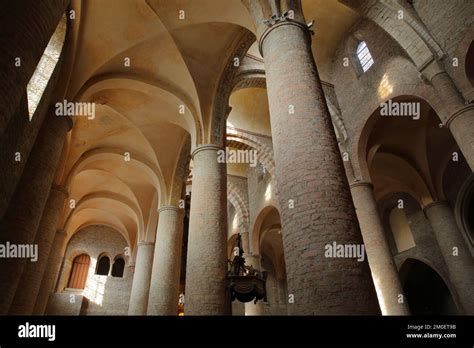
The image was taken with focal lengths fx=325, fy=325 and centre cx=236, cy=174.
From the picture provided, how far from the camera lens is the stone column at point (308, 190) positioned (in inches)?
132

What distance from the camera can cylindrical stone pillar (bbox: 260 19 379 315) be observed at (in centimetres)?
335

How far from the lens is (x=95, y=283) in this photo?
17688mm

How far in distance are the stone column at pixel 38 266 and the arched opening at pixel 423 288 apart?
14523mm

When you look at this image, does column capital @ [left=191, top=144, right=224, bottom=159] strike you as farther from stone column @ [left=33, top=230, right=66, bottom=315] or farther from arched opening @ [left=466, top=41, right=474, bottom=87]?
stone column @ [left=33, top=230, right=66, bottom=315]

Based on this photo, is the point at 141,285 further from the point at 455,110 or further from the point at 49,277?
the point at 455,110

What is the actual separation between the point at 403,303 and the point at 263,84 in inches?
300

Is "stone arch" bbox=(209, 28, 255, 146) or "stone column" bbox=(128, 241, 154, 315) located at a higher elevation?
"stone arch" bbox=(209, 28, 255, 146)

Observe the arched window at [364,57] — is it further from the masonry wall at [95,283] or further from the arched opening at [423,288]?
the masonry wall at [95,283]

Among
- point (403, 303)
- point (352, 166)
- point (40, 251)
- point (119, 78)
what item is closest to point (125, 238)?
point (40, 251)

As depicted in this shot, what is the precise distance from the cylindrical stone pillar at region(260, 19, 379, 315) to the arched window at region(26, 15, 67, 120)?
4617mm

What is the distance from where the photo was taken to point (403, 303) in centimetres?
815

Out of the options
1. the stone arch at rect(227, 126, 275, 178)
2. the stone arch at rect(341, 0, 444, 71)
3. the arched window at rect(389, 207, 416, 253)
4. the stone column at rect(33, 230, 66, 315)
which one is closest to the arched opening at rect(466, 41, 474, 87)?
the stone arch at rect(341, 0, 444, 71)

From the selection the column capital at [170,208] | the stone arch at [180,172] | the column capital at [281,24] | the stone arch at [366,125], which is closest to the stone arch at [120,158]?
the stone arch at [180,172]

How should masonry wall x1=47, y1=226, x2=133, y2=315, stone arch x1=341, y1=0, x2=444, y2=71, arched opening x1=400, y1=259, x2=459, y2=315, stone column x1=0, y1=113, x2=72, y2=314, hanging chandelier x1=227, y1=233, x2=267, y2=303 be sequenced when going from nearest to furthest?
1. stone column x1=0, y1=113, x2=72, y2=314
2. hanging chandelier x1=227, y1=233, x2=267, y2=303
3. stone arch x1=341, y1=0, x2=444, y2=71
4. arched opening x1=400, y1=259, x2=459, y2=315
5. masonry wall x1=47, y1=226, x2=133, y2=315
